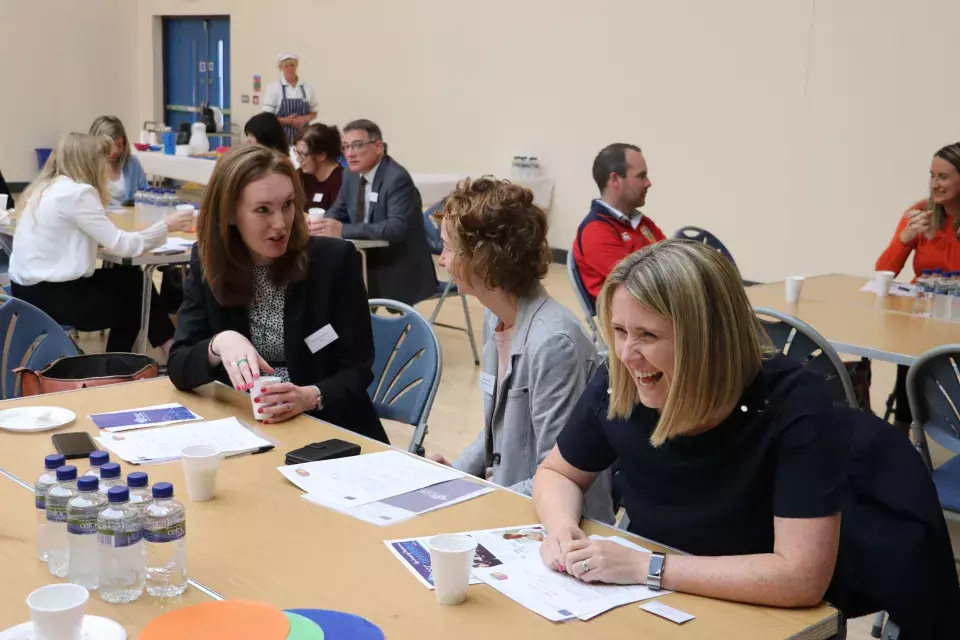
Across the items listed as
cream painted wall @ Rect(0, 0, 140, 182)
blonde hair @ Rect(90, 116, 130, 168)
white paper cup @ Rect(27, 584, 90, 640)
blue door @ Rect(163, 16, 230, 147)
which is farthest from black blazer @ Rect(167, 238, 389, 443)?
cream painted wall @ Rect(0, 0, 140, 182)

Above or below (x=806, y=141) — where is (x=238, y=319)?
below

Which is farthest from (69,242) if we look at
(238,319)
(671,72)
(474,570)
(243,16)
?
(243,16)

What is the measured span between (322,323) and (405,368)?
0.30m

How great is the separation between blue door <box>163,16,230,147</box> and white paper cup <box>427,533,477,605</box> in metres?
11.1

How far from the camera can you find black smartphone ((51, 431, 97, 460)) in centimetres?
204

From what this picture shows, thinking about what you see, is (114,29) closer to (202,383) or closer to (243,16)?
(243,16)

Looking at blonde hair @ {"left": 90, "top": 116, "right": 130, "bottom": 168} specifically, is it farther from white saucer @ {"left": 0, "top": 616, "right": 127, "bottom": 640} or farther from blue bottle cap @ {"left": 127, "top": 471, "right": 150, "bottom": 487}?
white saucer @ {"left": 0, "top": 616, "right": 127, "bottom": 640}

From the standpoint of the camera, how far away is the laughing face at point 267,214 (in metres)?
2.59

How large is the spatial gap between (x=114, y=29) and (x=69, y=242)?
9828mm

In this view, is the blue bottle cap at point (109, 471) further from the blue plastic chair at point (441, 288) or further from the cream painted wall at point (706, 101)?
the cream painted wall at point (706, 101)

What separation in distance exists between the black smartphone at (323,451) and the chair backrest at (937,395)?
5.01 feet

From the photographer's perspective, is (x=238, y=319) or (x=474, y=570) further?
(x=238, y=319)

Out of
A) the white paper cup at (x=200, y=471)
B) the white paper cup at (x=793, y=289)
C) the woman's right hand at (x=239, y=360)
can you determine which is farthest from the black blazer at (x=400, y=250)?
the white paper cup at (x=200, y=471)

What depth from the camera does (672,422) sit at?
63.0 inches
